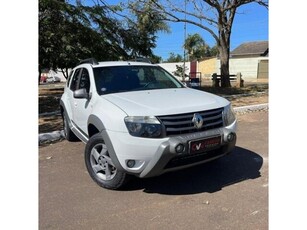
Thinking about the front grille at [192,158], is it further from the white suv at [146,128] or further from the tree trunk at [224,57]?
the tree trunk at [224,57]

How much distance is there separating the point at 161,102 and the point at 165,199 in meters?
1.16

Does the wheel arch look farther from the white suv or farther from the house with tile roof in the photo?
the house with tile roof

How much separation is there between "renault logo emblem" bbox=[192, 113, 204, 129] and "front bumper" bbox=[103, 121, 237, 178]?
A: 0.10 m

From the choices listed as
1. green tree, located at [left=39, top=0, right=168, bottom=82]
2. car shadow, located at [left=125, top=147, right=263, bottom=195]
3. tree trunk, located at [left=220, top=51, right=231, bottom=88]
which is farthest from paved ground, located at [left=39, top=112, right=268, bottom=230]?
tree trunk, located at [left=220, top=51, right=231, bottom=88]

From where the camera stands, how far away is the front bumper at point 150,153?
3.64m

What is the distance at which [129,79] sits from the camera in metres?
5.06

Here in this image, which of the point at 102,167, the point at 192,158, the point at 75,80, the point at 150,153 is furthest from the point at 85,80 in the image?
the point at 192,158

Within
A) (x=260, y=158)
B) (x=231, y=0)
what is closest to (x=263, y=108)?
(x=260, y=158)

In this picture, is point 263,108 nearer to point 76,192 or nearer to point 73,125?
point 73,125

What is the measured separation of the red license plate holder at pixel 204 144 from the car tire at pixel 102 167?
2.94 ft

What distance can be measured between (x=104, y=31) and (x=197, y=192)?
998 cm

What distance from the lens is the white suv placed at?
3.68 meters

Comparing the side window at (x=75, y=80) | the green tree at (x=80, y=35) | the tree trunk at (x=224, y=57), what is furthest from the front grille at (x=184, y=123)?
the tree trunk at (x=224, y=57)

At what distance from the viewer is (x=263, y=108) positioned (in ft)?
35.0
